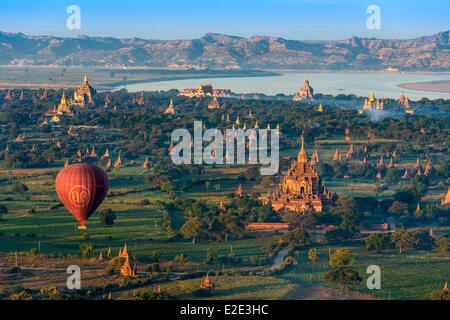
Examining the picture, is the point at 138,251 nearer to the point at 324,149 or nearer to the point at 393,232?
the point at 393,232

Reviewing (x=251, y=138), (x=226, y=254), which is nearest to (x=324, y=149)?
(x=251, y=138)

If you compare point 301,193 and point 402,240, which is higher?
point 301,193

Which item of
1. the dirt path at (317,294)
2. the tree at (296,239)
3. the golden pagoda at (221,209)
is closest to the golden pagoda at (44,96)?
the golden pagoda at (221,209)

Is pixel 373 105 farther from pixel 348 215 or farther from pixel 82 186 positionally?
pixel 82 186

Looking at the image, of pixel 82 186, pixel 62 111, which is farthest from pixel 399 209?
pixel 62 111

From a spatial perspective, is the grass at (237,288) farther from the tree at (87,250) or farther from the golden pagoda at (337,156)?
the golden pagoda at (337,156)
